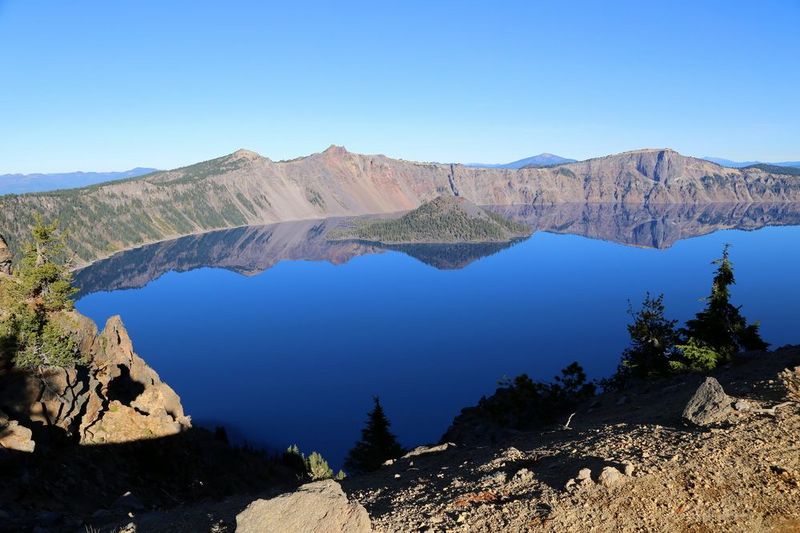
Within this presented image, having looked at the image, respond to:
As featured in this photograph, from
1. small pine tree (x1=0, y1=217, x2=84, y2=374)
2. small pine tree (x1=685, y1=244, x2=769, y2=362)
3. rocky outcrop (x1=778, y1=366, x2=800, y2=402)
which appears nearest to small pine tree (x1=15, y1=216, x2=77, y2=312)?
small pine tree (x1=0, y1=217, x2=84, y2=374)

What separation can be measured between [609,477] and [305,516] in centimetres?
663

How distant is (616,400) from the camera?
26.1 metres

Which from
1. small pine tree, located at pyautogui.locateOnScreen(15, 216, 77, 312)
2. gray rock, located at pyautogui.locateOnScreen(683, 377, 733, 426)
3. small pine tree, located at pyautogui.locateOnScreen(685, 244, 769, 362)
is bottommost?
small pine tree, located at pyautogui.locateOnScreen(685, 244, 769, 362)

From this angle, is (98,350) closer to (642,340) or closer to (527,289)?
(642,340)

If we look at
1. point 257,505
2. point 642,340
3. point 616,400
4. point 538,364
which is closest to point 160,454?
point 257,505

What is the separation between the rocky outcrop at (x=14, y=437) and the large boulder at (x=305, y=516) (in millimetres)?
16073

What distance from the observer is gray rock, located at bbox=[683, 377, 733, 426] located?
14.0m

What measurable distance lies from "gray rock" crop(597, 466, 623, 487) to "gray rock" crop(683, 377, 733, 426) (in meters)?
4.50

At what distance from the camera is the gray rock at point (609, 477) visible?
1110 cm

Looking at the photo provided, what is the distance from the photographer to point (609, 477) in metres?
11.2

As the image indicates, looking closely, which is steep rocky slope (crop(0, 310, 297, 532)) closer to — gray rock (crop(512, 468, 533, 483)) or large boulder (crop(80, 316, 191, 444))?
large boulder (crop(80, 316, 191, 444))

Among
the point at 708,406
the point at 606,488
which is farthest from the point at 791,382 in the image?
the point at 606,488

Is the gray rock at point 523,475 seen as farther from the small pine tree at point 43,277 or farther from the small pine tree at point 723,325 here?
the small pine tree at point 43,277

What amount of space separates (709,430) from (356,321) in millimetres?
144365
